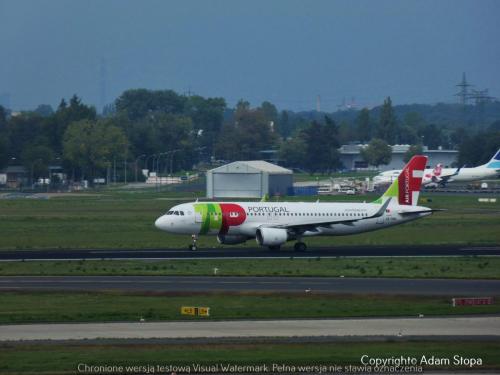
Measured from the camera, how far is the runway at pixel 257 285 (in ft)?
144

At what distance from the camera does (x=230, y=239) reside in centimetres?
6531

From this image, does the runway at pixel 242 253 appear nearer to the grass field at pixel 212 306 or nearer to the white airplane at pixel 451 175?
the grass field at pixel 212 306

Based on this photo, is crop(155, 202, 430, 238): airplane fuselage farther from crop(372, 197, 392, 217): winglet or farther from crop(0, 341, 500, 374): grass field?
crop(0, 341, 500, 374): grass field

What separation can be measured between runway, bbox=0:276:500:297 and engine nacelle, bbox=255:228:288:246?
14.2 metres

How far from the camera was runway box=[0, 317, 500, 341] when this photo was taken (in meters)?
32.8

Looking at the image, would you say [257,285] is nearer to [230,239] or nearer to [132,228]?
[230,239]

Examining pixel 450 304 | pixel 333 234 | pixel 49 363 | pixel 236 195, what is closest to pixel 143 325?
pixel 49 363

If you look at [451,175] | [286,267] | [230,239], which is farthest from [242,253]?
[451,175]

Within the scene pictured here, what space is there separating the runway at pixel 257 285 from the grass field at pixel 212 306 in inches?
62.6

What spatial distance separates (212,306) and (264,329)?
5.50 metres

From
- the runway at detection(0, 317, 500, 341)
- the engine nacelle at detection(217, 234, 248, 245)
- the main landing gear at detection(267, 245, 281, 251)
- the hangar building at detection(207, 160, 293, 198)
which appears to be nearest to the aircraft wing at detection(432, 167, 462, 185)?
the hangar building at detection(207, 160, 293, 198)

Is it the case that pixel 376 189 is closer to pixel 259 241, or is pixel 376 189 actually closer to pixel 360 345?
pixel 259 241

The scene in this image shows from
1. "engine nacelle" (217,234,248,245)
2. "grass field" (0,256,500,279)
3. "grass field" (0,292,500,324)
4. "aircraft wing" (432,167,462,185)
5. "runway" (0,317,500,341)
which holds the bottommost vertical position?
"runway" (0,317,500,341)

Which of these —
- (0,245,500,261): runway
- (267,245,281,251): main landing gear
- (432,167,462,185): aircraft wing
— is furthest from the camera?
(432,167,462,185): aircraft wing
